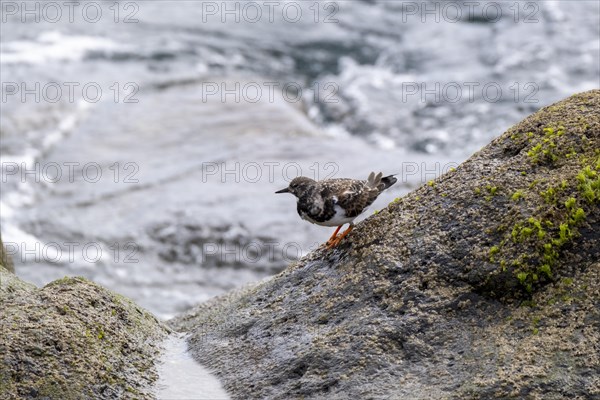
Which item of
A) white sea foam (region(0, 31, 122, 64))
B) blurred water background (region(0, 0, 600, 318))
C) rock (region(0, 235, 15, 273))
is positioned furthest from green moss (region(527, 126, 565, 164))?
white sea foam (region(0, 31, 122, 64))

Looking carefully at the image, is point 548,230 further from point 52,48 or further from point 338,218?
point 52,48

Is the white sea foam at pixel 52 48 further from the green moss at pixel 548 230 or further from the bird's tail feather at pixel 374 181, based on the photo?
the green moss at pixel 548 230

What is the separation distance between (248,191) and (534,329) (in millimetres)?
8959

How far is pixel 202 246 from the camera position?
37.8 feet

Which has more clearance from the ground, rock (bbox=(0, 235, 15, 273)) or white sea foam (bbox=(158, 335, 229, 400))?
rock (bbox=(0, 235, 15, 273))

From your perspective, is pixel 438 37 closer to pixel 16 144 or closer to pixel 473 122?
pixel 473 122

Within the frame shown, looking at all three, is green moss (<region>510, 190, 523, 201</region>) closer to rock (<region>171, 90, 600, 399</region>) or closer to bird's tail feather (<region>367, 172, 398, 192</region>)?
rock (<region>171, 90, 600, 399</region>)

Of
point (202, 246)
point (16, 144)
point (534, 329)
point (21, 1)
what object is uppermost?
point (21, 1)

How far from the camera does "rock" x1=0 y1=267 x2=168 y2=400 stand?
4.14 meters

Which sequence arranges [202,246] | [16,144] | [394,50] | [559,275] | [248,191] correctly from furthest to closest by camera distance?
[394,50] → [16,144] → [248,191] → [202,246] → [559,275]

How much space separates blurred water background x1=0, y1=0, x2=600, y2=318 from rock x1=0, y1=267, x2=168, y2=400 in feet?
18.0

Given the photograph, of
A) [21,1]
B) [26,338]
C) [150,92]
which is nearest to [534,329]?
[26,338]

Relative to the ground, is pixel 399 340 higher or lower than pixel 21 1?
lower

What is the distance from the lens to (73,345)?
437cm
